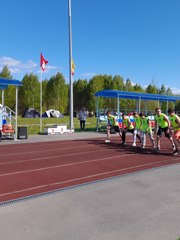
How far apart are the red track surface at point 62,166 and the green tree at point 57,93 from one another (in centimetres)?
6497

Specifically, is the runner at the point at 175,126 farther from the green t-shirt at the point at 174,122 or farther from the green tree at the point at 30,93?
the green tree at the point at 30,93

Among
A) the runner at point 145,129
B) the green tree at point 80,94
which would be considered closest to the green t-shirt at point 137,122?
the runner at point 145,129

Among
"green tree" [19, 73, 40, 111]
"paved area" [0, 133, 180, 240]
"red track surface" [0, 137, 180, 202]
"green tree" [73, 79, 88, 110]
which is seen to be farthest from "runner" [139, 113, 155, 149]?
"green tree" [73, 79, 88, 110]

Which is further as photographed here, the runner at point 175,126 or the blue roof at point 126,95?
the blue roof at point 126,95

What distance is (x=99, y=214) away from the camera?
5219mm

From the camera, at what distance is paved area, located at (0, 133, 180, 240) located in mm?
4395

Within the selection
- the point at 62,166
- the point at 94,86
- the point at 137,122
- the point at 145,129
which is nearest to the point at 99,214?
the point at 62,166

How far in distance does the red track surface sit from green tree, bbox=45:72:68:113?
6497 centimetres

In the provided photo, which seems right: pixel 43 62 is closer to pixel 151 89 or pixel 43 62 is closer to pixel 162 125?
pixel 162 125

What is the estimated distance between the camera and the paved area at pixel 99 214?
4395mm

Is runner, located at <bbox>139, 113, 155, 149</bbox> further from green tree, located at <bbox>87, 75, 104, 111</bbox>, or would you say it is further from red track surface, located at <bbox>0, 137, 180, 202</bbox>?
green tree, located at <bbox>87, 75, 104, 111</bbox>

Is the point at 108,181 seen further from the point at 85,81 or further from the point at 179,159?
the point at 85,81

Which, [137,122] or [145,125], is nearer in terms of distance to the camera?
[145,125]

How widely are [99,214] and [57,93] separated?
73.8 meters
